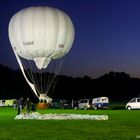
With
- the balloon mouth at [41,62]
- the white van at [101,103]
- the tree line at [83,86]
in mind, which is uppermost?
the tree line at [83,86]

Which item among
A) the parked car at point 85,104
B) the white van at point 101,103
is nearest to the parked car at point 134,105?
the white van at point 101,103

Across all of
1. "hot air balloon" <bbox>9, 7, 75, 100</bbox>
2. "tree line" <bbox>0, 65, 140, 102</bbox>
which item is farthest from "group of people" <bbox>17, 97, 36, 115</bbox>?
"tree line" <bbox>0, 65, 140, 102</bbox>

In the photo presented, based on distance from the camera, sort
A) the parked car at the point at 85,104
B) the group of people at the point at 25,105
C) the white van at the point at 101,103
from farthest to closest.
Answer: the parked car at the point at 85,104 < the white van at the point at 101,103 < the group of people at the point at 25,105

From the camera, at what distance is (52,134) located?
84.1 ft

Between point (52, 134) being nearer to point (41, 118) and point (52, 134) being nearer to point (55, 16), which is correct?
Answer: point (41, 118)

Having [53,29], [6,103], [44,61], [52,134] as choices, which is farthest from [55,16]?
[6,103]

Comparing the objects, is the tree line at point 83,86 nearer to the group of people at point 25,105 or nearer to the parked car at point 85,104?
the parked car at point 85,104

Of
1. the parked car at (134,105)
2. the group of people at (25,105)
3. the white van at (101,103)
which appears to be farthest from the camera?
the white van at (101,103)

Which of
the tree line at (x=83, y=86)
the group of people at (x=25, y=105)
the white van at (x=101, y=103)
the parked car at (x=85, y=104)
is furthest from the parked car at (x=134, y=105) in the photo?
the tree line at (x=83, y=86)

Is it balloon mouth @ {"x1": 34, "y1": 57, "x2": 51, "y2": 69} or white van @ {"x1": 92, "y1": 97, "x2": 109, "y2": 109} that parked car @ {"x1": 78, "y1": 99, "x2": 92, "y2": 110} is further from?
balloon mouth @ {"x1": 34, "y1": 57, "x2": 51, "y2": 69}

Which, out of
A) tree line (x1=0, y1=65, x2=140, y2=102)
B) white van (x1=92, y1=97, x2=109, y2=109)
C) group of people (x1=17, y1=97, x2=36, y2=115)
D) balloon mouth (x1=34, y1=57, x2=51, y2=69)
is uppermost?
tree line (x1=0, y1=65, x2=140, y2=102)

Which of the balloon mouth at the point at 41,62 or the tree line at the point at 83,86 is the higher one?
the tree line at the point at 83,86

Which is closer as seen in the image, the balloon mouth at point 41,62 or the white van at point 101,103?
the balloon mouth at point 41,62

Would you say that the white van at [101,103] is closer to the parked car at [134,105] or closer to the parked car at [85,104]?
the parked car at [85,104]
